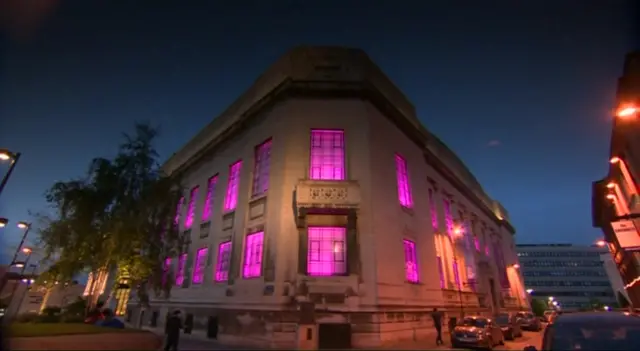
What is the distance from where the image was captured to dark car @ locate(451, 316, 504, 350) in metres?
14.5

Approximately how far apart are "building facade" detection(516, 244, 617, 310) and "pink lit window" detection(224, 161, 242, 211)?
119744 millimetres

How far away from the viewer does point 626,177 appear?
73.6 ft

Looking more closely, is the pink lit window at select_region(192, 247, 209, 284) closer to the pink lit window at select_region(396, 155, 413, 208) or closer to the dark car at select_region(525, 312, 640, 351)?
the pink lit window at select_region(396, 155, 413, 208)

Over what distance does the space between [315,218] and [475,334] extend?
9175 mm

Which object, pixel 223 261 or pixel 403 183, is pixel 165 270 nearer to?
pixel 223 261

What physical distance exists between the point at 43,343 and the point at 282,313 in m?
8.31

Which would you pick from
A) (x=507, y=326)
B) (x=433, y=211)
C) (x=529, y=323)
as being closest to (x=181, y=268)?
(x=433, y=211)

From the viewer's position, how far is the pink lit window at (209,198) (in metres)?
22.1

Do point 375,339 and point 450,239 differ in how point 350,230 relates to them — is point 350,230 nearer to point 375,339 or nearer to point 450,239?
point 375,339

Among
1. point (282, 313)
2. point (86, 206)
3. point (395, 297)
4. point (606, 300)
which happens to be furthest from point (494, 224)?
point (606, 300)

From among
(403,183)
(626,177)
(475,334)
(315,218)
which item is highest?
(626,177)

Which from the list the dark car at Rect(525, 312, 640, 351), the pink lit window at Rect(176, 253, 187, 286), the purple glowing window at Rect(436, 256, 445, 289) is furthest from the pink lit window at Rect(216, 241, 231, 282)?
the dark car at Rect(525, 312, 640, 351)

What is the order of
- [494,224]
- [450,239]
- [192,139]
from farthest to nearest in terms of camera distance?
[494,224]
[192,139]
[450,239]

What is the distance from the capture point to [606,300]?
336 feet
